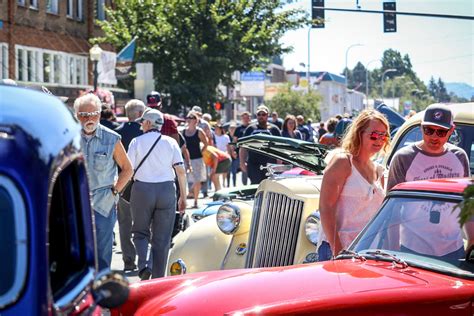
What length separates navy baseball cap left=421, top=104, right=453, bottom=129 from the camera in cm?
693

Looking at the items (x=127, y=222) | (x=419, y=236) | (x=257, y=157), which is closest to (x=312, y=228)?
(x=419, y=236)

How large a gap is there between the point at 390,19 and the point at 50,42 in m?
12.8

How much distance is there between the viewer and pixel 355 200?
6.45 meters

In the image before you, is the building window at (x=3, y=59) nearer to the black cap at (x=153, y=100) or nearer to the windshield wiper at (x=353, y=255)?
the black cap at (x=153, y=100)

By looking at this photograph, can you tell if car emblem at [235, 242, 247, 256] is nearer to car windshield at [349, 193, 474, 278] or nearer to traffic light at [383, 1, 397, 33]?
car windshield at [349, 193, 474, 278]

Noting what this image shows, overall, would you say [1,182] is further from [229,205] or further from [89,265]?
[229,205]

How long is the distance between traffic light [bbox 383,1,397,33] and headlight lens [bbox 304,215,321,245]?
93.7 ft

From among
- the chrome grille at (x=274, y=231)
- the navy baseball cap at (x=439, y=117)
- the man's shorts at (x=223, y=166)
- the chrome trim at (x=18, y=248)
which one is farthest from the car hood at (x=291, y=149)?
the man's shorts at (x=223, y=166)

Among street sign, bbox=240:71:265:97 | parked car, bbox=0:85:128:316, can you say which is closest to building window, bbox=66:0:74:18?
parked car, bbox=0:85:128:316

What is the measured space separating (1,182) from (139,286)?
246 cm

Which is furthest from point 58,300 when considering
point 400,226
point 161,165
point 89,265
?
point 161,165

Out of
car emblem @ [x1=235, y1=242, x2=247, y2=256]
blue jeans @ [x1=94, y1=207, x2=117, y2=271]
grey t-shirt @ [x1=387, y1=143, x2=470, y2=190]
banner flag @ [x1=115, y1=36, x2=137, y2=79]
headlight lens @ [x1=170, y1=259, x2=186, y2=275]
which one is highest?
banner flag @ [x1=115, y1=36, x2=137, y2=79]

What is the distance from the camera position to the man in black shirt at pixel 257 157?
45.4 feet

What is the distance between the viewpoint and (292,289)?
4547 millimetres
